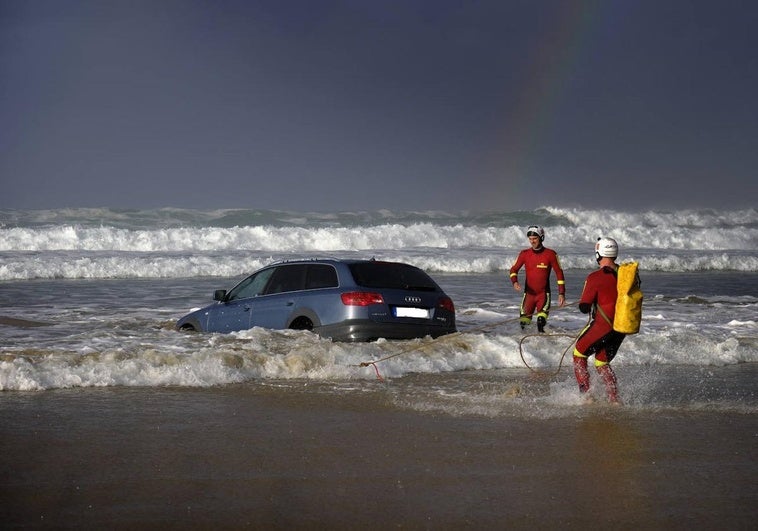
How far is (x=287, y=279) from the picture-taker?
12.4 m

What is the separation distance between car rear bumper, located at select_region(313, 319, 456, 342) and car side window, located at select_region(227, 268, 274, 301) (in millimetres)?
1671

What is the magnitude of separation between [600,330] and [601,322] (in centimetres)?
8

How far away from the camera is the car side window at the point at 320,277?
1170 cm

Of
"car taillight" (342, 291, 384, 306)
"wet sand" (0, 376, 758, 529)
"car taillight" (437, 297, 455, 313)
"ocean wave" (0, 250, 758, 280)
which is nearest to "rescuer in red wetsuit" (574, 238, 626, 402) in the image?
"wet sand" (0, 376, 758, 529)

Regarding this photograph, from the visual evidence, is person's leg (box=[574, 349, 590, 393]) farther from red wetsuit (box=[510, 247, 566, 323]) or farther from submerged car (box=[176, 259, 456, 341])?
red wetsuit (box=[510, 247, 566, 323])

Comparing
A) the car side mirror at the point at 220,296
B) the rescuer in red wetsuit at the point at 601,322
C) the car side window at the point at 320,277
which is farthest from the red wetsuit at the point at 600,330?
the car side mirror at the point at 220,296

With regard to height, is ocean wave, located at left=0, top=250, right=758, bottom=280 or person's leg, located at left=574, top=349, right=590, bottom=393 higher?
ocean wave, located at left=0, top=250, right=758, bottom=280

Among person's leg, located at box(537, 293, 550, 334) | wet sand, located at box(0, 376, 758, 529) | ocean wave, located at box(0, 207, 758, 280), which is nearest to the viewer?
wet sand, located at box(0, 376, 758, 529)

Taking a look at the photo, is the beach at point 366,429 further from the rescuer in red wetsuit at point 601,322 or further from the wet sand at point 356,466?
the rescuer in red wetsuit at point 601,322

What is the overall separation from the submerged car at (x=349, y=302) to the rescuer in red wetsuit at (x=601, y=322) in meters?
3.36

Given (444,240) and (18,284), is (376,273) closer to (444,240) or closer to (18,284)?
(18,284)

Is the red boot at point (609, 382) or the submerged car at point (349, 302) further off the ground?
the submerged car at point (349, 302)

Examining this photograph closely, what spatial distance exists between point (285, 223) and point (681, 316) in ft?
156

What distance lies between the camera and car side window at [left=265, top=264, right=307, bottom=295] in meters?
12.2
